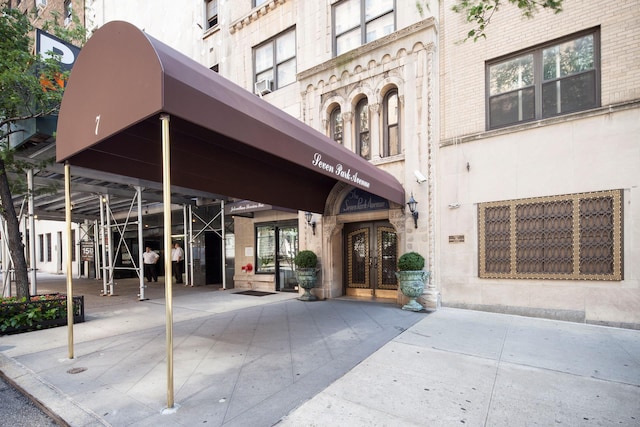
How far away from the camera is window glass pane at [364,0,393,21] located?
383 inches

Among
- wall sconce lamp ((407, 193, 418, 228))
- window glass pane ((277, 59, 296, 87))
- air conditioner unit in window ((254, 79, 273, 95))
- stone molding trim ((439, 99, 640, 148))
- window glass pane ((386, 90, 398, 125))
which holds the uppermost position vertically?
window glass pane ((277, 59, 296, 87))

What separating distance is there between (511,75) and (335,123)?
510cm

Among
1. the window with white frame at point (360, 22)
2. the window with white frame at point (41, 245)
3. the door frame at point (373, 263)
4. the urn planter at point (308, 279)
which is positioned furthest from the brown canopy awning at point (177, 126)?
the window with white frame at point (41, 245)

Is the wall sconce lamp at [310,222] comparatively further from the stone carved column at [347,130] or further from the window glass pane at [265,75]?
the window glass pane at [265,75]

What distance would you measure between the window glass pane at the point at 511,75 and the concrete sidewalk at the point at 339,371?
5612mm

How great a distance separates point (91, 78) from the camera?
170 inches

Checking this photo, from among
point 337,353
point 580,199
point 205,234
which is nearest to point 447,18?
point 580,199

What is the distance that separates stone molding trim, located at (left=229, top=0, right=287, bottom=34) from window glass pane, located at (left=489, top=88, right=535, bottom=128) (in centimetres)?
854

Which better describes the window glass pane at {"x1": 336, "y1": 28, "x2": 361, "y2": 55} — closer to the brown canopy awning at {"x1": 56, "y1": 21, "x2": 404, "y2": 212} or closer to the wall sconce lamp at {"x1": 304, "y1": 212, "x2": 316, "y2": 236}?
the brown canopy awning at {"x1": 56, "y1": 21, "x2": 404, "y2": 212}

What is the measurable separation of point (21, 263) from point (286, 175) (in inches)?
263

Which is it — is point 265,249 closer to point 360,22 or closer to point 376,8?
point 360,22

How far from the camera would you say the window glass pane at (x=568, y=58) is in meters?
7.22

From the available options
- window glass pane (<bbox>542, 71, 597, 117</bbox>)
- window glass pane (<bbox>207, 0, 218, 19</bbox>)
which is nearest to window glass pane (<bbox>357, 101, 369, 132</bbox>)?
window glass pane (<bbox>542, 71, 597, 117</bbox>)

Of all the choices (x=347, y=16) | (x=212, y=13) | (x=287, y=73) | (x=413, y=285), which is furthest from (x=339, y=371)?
(x=212, y=13)
